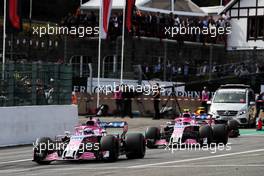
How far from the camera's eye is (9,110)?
23.2 metres

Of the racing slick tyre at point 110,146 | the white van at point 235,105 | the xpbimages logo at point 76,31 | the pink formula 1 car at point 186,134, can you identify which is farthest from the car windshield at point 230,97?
the racing slick tyre at point 110,146

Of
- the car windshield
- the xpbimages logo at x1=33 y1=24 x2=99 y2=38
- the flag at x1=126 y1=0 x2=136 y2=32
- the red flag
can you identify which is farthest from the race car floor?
the xpbimages logo at x1=33 y1=24 x2=99 y2=38

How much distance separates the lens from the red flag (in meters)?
26.7

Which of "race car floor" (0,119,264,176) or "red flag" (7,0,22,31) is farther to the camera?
"red flag" (7,0,22,31)

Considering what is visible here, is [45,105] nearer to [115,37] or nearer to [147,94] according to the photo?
[147,94]

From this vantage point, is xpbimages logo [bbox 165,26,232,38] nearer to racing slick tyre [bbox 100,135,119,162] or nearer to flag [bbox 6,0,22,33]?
flag [bbox 6,0,22,33]

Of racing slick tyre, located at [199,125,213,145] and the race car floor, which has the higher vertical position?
racing slick tyre, located at [199,125,213,145]

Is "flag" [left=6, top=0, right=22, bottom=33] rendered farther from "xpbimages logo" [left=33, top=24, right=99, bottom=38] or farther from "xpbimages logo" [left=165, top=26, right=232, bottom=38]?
"xpbimages logo" [left=165, top=26, right=232, bottom=38]

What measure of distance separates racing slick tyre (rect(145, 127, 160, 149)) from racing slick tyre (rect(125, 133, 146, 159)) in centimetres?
303

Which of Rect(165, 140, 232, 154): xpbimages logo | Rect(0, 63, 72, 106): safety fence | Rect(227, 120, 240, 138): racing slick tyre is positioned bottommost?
Rect(165, 140, 232, 154): xpbimages logo

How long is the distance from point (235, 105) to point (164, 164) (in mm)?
15955

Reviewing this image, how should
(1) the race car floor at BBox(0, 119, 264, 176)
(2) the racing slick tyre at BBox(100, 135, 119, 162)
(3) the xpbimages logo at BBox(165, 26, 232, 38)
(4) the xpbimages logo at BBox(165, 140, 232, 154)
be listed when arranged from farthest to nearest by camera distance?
1. (3) the xpbimages logo at BBox(165, 26, 232, 38)
2. (4) the xpbimages logo at BBox(165, 140, 232, 154)
3. (2) the racing slick tyre at BBox(100, 135, 119, 162)
4. (1) the race car floor at BBox(0, 119, 264, 176)

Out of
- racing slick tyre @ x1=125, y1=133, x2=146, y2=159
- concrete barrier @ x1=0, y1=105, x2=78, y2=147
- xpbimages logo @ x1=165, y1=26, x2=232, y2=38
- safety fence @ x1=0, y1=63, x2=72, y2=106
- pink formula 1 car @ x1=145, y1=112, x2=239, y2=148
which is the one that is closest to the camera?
racing slick tyre @ x1=125, y1=133, x2=146, y2=159

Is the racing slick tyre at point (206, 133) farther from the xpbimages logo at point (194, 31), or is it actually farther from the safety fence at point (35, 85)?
the xpbimages logo at point (194, 31)
